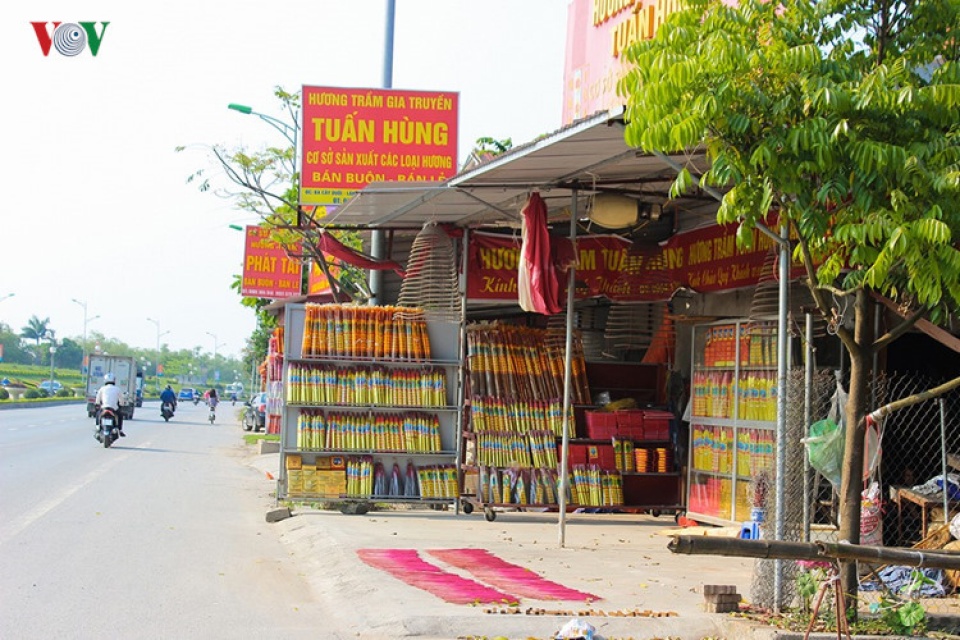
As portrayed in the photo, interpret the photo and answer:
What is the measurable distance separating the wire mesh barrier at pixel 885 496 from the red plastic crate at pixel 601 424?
339 cm

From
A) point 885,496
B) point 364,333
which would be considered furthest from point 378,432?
point 885,496

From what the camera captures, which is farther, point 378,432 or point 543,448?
point 378,432

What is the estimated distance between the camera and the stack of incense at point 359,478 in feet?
50.0

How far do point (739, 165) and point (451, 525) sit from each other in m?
7.72

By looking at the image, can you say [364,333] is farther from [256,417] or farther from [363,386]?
[256,417]

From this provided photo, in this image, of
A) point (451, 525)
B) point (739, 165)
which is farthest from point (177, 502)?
point (739, 165)

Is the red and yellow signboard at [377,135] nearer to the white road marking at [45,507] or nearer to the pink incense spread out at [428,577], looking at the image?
the white road marking at [45,507]

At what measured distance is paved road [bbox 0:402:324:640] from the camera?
27.1 feet

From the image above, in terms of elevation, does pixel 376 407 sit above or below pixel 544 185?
below

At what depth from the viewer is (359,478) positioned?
1528 centimetres

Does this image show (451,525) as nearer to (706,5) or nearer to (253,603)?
(253,603)

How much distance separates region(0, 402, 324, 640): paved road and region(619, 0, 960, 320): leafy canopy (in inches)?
174

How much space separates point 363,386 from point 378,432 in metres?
0.65

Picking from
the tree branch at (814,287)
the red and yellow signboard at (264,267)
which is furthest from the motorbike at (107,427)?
the tree branch at (814,287)
